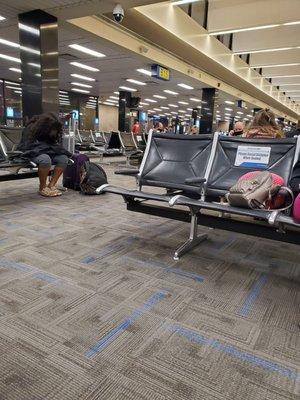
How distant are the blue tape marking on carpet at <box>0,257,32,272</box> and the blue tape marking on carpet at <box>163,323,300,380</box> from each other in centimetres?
102

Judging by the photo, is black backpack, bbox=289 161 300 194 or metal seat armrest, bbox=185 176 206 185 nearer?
black backpack, bbox=289 161 300 194

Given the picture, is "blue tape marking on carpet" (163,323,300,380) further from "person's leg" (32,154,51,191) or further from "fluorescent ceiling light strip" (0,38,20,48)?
"fluorescent ceiling light strip" (0,38,20,48)

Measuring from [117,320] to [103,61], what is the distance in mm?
9002

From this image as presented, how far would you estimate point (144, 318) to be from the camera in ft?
4.84

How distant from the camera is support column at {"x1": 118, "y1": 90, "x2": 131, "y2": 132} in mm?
14435

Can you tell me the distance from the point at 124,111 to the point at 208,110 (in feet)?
13.7

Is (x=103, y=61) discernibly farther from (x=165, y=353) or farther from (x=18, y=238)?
(x=165, y=353)

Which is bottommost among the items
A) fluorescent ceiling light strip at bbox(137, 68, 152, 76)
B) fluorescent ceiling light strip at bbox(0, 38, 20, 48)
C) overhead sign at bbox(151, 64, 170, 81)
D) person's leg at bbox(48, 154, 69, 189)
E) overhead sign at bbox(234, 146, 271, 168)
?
person's leg at bbox(48, 154, 69, 189)

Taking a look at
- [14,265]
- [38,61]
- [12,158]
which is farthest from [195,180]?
[38,61]

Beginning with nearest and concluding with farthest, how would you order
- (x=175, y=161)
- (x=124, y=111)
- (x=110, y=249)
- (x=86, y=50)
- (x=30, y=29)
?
(x=110, y=249)
(x=175, y=161)
(x=30, y=29)
(x=86, y=50)
(x=124, y=111)

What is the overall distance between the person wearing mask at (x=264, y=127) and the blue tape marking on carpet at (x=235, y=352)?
2.01 metres

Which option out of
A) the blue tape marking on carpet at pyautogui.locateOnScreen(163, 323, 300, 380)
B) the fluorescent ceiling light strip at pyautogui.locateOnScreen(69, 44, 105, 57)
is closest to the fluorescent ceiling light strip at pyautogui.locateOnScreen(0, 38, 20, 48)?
the fluorescent ceiling light strip at pyautogui.locateOnScreen(69, 44, 105, 57)

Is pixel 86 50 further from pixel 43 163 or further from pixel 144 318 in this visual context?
pixel 144 318

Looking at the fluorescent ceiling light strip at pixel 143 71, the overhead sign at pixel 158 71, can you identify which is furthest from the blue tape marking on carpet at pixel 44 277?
the fluorescent ceiling light strip at pixel 143 71
